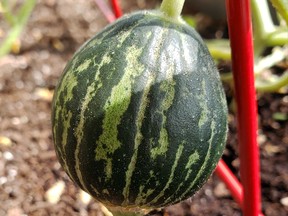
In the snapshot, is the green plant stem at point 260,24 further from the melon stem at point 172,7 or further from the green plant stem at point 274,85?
the melon stem at point 172,7

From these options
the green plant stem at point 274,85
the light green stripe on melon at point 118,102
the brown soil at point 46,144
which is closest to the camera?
the light green stripe on melon at point 118,102

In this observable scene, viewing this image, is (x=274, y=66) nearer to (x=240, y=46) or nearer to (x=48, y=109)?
(x=48, y=109)

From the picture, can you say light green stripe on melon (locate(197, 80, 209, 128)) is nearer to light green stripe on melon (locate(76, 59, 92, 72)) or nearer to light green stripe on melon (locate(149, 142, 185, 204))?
light green stripe on melon (locate(149, 142, 185, 204))

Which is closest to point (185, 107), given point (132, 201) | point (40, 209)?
point (132, 201)

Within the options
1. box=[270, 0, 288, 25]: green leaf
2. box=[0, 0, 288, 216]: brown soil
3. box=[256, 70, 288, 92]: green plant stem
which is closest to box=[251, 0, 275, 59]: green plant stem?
box=[256, 70, 288, 92]: green plant stem

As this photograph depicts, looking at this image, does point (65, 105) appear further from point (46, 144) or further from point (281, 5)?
point (46, 144)

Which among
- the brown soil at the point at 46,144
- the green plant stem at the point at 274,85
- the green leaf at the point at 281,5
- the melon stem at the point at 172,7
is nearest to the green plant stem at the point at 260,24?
the green plant stem at the point at 274,85
